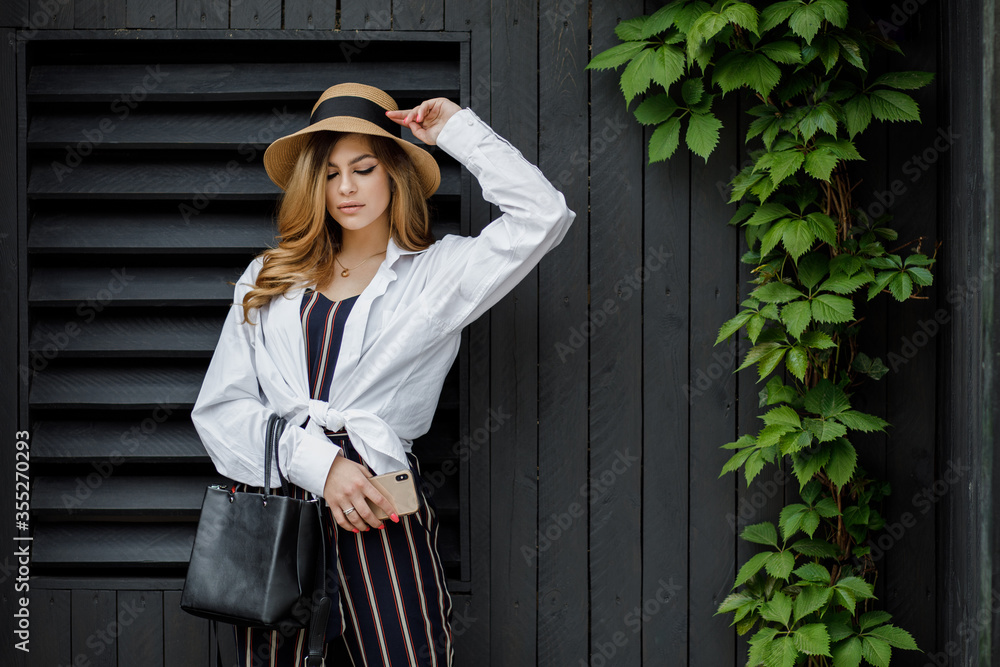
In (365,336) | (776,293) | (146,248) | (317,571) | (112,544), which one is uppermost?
(146,248)

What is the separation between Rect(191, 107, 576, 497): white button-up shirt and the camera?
1.73m

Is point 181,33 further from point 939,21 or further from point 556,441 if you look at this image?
point 939,21

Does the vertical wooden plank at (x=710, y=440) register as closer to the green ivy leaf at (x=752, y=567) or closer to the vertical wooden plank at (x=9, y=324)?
the green ivy leaf at (x=752, y=567)

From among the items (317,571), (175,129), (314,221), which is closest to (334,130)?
(314,221)

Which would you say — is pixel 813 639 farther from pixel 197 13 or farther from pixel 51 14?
pixel 51 14

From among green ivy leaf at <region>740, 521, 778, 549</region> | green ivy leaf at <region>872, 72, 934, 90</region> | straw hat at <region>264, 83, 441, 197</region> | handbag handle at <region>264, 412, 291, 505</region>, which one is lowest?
green ivy leaf at <region>740, 521, 778, 549</region>

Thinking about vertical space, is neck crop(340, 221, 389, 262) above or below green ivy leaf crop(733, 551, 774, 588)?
above

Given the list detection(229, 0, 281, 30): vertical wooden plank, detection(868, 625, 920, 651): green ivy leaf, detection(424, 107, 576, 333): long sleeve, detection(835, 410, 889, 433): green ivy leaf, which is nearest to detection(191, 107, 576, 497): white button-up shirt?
detection(424, 107, 576, 333): long sleeve

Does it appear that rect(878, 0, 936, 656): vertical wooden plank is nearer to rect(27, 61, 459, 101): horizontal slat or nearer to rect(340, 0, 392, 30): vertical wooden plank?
→ rect(27, 61, 459, 101): horizontal slat

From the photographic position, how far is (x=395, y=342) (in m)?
1.76

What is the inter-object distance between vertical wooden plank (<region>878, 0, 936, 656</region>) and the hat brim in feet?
4.35

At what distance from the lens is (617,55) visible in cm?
206

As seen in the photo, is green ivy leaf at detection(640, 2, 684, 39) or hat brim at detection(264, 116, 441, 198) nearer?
hat brim at detection(264, 116, 441, 198)

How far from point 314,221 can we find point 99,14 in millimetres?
1047
